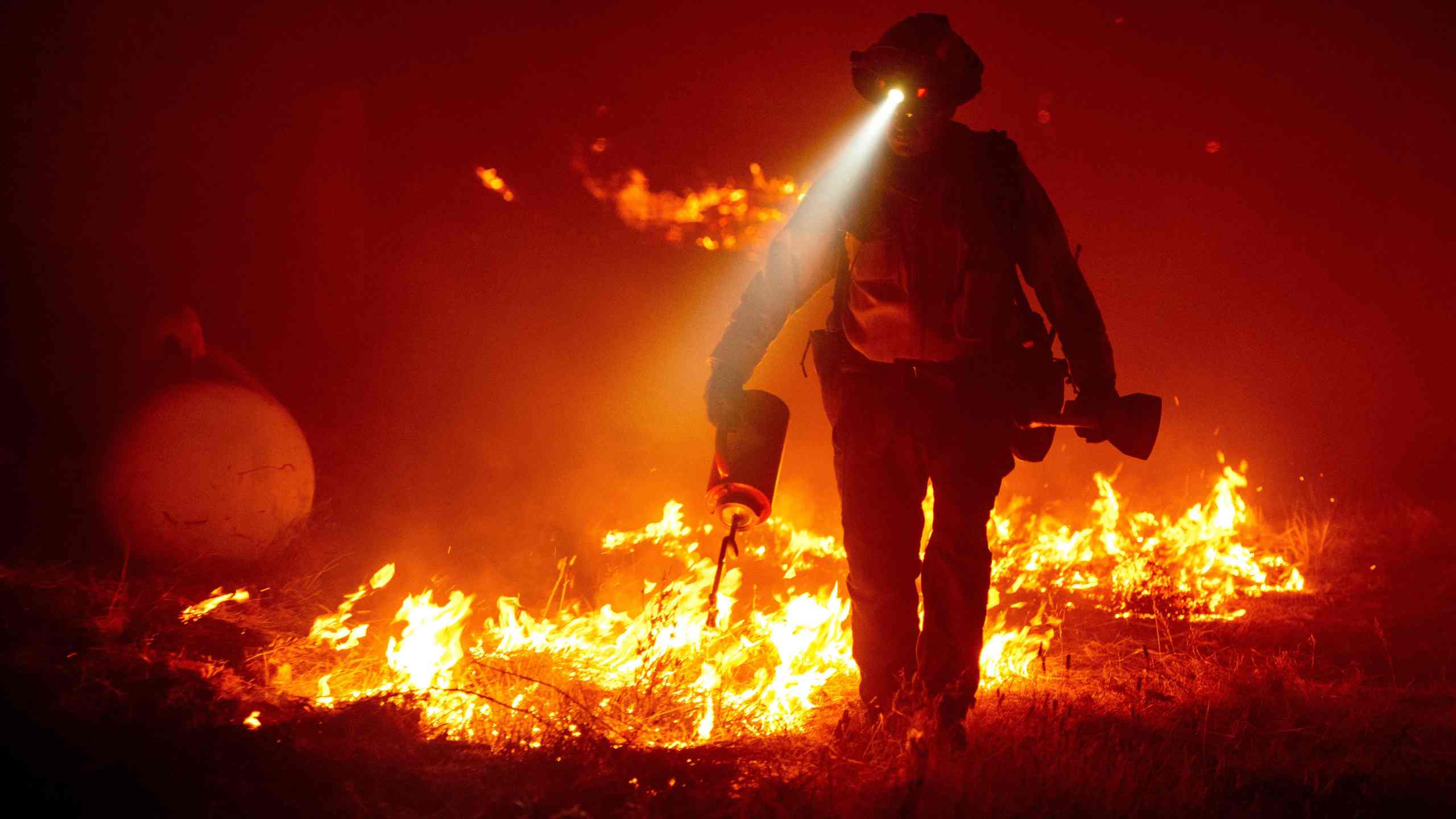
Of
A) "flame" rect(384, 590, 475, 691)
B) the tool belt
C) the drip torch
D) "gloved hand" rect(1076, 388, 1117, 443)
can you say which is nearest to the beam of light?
the tool belt

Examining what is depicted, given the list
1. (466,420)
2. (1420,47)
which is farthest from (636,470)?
(1420,47)

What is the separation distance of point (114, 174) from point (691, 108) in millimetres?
4539

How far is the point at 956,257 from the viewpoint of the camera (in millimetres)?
3154

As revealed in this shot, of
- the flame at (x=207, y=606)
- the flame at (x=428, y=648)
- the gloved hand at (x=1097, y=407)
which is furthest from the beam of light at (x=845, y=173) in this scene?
the flame at (x=207, y=606)

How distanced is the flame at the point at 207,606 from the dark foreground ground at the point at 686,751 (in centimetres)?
6

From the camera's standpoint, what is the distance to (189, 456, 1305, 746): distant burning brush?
3301 mm

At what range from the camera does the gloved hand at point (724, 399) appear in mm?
3281

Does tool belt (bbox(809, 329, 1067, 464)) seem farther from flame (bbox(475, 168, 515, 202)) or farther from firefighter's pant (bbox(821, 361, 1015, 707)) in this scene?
flame (bbox(475, 168, 515, 202))

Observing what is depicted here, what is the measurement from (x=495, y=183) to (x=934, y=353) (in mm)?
5503

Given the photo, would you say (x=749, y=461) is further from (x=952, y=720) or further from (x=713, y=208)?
(x=713, y=208)

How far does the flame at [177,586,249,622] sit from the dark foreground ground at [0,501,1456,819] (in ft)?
0.19

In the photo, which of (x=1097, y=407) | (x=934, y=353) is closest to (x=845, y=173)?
(x=934, y=353)

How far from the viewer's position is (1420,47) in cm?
863

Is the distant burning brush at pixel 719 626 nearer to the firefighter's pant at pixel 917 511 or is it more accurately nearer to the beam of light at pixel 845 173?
the firefighter's pant at pixel 917 511
